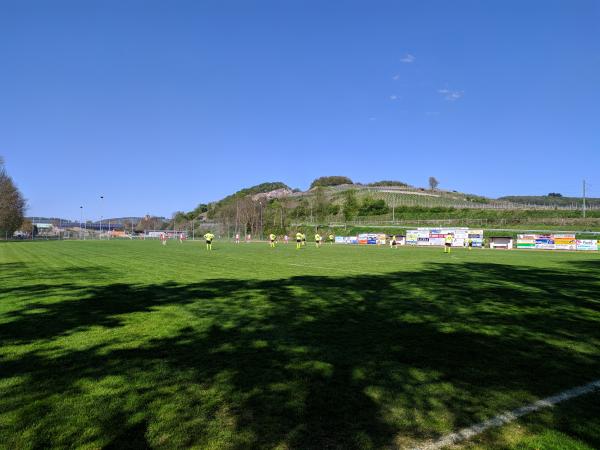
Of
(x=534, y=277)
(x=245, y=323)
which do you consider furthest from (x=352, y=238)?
(x=245, y=323)

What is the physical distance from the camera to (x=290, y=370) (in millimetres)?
5258

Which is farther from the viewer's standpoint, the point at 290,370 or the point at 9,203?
the point at 9,203

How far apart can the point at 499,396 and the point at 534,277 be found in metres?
13.8

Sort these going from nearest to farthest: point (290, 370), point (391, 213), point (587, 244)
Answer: point (290, 370) < point (587, 244) < point (391, 213)

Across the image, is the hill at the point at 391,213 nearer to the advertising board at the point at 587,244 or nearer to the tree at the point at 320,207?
the tree at the point at 320,207

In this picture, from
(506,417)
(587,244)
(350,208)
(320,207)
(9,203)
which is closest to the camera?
(506,417)

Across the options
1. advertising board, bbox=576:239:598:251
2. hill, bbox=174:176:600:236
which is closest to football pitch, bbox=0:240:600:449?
advertising board, bbox=576:239:598:251

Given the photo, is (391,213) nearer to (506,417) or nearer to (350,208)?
(350,208)

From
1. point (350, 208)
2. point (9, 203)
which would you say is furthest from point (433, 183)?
point (9, 203)

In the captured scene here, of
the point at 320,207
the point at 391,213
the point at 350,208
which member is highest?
the point at 320,207

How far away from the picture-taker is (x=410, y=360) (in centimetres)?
570

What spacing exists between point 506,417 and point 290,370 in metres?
2.49

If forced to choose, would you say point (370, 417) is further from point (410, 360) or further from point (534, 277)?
point (534, 277)

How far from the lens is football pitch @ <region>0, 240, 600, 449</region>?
3.64m
